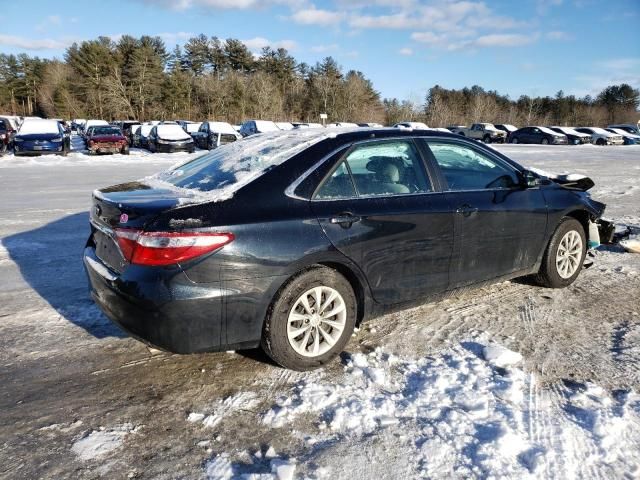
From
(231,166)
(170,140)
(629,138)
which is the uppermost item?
(629,138)

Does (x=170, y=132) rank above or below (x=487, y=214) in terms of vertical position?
above

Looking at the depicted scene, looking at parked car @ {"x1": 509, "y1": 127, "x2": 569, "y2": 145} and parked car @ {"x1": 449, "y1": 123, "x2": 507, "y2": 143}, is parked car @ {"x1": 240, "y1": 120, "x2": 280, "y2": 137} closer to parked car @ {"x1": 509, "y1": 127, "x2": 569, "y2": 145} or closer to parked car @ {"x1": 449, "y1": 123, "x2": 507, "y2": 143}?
parked car @ {"x1": 449, "y1": 123, "x2": 507, "y2": 143}

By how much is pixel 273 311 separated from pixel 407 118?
6822cm

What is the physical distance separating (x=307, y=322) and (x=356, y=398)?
588 millimetres

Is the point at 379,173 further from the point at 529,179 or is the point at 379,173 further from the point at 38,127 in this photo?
the point at 38,127

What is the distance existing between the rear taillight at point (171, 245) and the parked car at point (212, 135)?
2447 centimetres

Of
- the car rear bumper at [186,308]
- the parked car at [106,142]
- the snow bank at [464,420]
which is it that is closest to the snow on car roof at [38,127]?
the parked car at [106,142]

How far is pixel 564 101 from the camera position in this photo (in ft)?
246

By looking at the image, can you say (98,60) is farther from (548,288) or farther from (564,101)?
(548,288)

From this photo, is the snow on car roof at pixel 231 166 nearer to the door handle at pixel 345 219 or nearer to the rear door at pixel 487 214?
the door handle at pixel 345 219

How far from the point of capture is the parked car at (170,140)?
25359 mm

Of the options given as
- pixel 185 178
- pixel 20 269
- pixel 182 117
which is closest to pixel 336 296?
pixel 185 178

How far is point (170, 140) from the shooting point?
2534 centimetres

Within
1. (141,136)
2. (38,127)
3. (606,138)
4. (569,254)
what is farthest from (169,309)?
(606,138)
